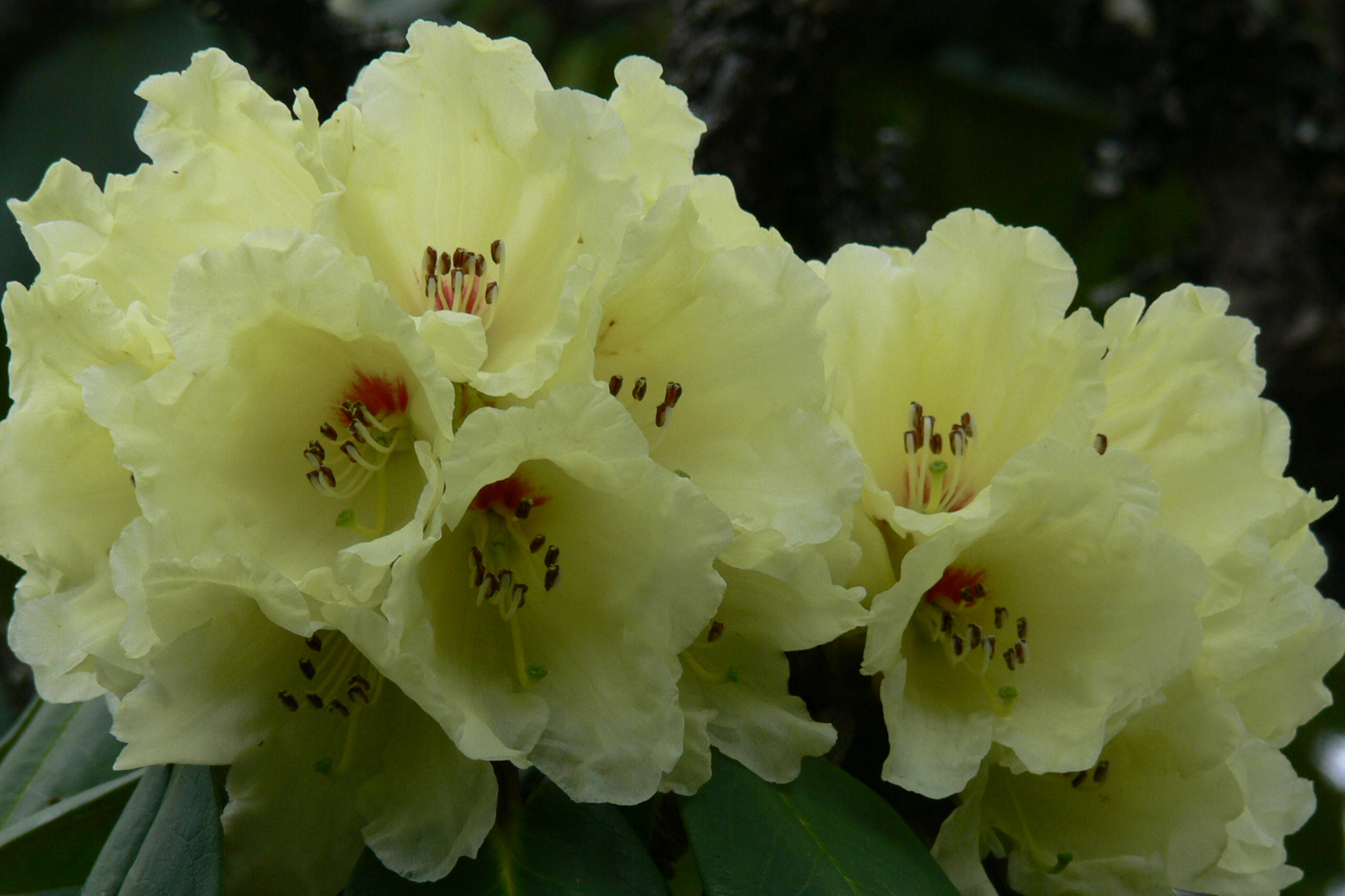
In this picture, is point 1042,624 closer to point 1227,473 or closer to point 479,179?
point 1227,473

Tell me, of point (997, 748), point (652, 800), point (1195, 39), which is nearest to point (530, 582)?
point (652, 800)

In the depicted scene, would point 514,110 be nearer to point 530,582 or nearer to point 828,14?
point 530,582

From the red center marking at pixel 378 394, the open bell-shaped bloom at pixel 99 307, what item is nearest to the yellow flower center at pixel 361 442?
the red center marking at pixel 378 394

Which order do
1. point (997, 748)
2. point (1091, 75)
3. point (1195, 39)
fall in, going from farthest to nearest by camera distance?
point (1091, 75), point (1195, 39), point (997, 748)

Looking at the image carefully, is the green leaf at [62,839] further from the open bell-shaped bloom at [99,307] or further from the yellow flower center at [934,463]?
the yellow flower center at [934,463]

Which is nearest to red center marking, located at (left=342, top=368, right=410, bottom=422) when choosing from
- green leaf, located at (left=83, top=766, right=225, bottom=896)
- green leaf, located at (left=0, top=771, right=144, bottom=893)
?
green leaf, located at (left=83, top=766, right=225, bottom=896)

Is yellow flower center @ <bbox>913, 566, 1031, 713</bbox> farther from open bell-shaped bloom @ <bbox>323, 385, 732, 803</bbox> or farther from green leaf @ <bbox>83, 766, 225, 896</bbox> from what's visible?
green leaf @ <bbox>83, 766, 225, 896</bbox>

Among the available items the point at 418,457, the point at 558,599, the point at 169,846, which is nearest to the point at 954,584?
the point at 558,599
